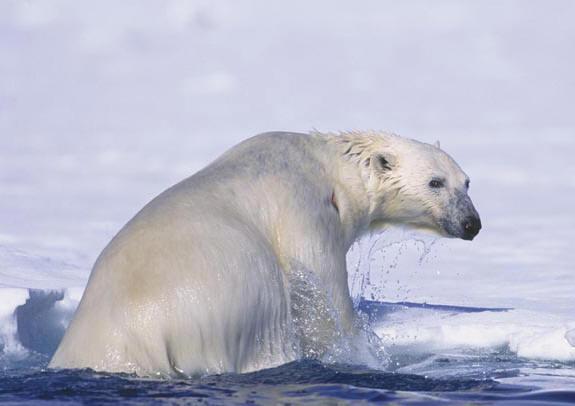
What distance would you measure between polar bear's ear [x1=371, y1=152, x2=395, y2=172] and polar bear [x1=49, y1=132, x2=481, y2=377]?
2cm

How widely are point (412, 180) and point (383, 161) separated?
0.23 metres

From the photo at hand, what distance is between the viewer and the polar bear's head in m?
6.09

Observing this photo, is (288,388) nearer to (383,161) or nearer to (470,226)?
(383,161)

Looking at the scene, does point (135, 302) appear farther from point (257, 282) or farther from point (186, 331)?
point (257, 282)

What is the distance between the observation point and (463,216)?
617 cm

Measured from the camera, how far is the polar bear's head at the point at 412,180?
6086 mm

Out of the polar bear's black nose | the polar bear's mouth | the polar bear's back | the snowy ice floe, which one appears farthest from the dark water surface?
the snowy ice floe

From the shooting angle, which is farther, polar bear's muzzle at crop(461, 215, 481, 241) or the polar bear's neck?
polar bear's muzzle at crop(461, 215, 481, 241)

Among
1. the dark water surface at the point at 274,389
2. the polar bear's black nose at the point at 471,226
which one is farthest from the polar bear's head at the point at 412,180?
the dark water surface at the point at 274,389

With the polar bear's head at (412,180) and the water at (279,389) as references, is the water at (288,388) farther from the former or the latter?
the polar bear's head at (412,180)

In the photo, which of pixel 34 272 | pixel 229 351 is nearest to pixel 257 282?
pixel 229 351

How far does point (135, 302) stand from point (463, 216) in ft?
9.49

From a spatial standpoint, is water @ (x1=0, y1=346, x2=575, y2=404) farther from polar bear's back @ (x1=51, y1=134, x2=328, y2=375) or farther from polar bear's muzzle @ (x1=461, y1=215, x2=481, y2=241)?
polar bear's muzzle @ (x1=461, y1=215, x2=481, y2=241)

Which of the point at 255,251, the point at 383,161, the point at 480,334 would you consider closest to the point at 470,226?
the point at 383,161
